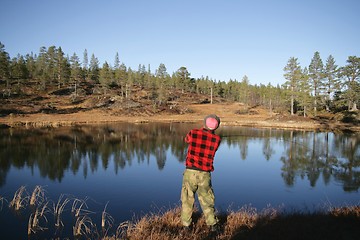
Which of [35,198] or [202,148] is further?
[35,198]

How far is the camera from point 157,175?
52.1 ft

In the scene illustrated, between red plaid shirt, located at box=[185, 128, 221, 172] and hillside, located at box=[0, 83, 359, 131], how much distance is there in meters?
44.0

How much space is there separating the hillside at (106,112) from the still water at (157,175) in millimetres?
22713

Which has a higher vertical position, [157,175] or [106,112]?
[106,112]

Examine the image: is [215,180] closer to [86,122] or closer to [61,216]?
[61,216]

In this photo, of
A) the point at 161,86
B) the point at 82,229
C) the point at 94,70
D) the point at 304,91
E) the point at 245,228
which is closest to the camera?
the point at 245,228

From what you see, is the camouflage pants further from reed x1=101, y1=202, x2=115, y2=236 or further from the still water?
the still water

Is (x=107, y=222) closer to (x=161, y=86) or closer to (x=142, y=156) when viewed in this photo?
(x=142, y=156)

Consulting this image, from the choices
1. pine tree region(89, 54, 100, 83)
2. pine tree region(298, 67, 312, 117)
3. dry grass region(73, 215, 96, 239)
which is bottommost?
dry grass region(73, 215, 96, 239)

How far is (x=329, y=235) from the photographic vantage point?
5809 mm

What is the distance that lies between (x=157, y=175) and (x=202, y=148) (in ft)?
35.2

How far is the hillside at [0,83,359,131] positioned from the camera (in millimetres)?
47041

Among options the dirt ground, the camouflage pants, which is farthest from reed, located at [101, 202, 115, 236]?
the dirt ground

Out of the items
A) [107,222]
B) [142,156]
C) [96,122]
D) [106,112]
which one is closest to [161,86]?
[106,112]
